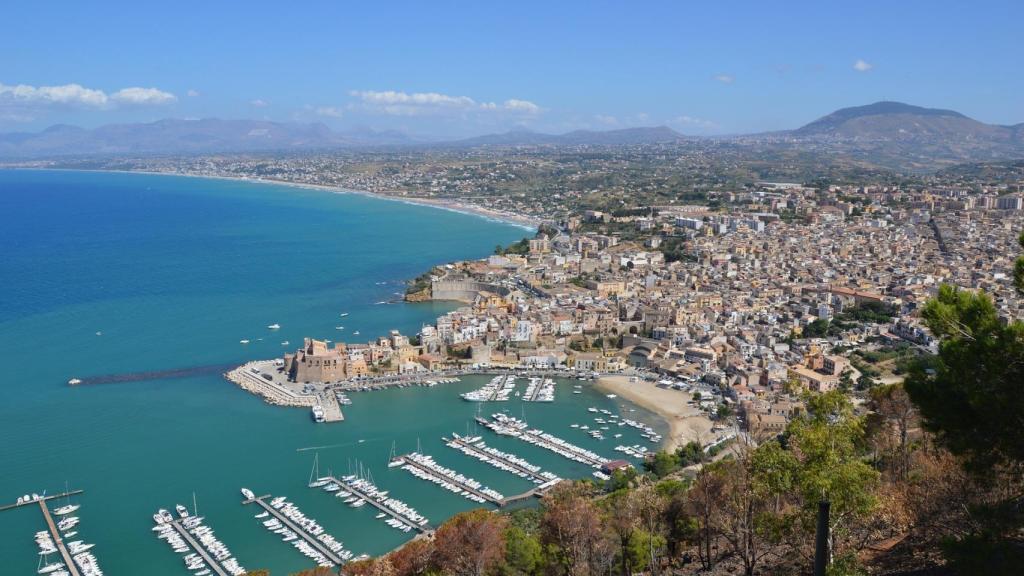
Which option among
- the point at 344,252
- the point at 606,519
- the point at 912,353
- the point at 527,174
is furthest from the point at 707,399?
the point at 527,174

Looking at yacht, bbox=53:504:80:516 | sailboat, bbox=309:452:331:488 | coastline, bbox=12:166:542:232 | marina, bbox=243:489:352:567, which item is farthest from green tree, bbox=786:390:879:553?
coastline, bbox=12:166:542:232

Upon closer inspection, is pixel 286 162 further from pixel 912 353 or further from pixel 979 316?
pixel 979 316

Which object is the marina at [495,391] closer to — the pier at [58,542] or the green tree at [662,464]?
the green tree at [662,464]

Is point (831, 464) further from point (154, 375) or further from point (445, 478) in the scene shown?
point (154, 375)

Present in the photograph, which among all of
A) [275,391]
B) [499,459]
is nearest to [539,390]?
[499,459]

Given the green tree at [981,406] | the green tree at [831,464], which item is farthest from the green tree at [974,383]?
the green tree at [831,464]
